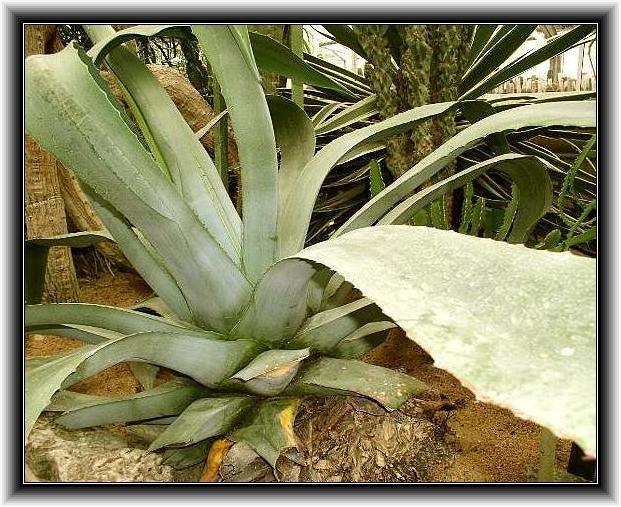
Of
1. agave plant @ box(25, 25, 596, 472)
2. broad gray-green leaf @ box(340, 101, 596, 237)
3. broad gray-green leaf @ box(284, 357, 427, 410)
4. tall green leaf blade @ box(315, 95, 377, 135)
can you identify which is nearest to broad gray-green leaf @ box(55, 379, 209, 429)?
agave plant @ box(25, 25, 596, 472)

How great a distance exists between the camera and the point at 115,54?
0.58 meters

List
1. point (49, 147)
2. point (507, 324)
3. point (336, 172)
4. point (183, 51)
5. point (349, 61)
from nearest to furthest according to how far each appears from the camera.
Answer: point (507, 324)
point (49, 147)
point (336, 172)
point (183, 51)
point (349, 61)

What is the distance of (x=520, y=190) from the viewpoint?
2.23 feet

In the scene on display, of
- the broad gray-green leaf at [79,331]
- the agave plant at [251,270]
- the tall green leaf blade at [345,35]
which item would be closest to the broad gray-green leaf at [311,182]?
the agave plant at [251,270]

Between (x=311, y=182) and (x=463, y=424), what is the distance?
12.7 inches

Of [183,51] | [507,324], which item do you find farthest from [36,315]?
[183,51]

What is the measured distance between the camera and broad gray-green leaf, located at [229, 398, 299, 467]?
1.45ft

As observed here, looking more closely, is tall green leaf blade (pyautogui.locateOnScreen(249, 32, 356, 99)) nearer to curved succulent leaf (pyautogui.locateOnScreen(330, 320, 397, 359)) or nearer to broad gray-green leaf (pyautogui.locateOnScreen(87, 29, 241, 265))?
broad gray-green leaf (pyautogui.locateOnScreen(87, 29, 241, 265))

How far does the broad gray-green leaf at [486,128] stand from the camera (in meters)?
0.46

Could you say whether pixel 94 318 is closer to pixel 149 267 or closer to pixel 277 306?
pixel 149 267

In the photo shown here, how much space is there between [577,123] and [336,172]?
708 mm

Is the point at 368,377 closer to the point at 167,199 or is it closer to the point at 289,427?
the point at 289,427

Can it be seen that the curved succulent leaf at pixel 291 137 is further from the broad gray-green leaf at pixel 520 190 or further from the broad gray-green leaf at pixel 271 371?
the broad gray-green leaf at pixel 271 371

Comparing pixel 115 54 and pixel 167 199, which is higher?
pixel 115 54
